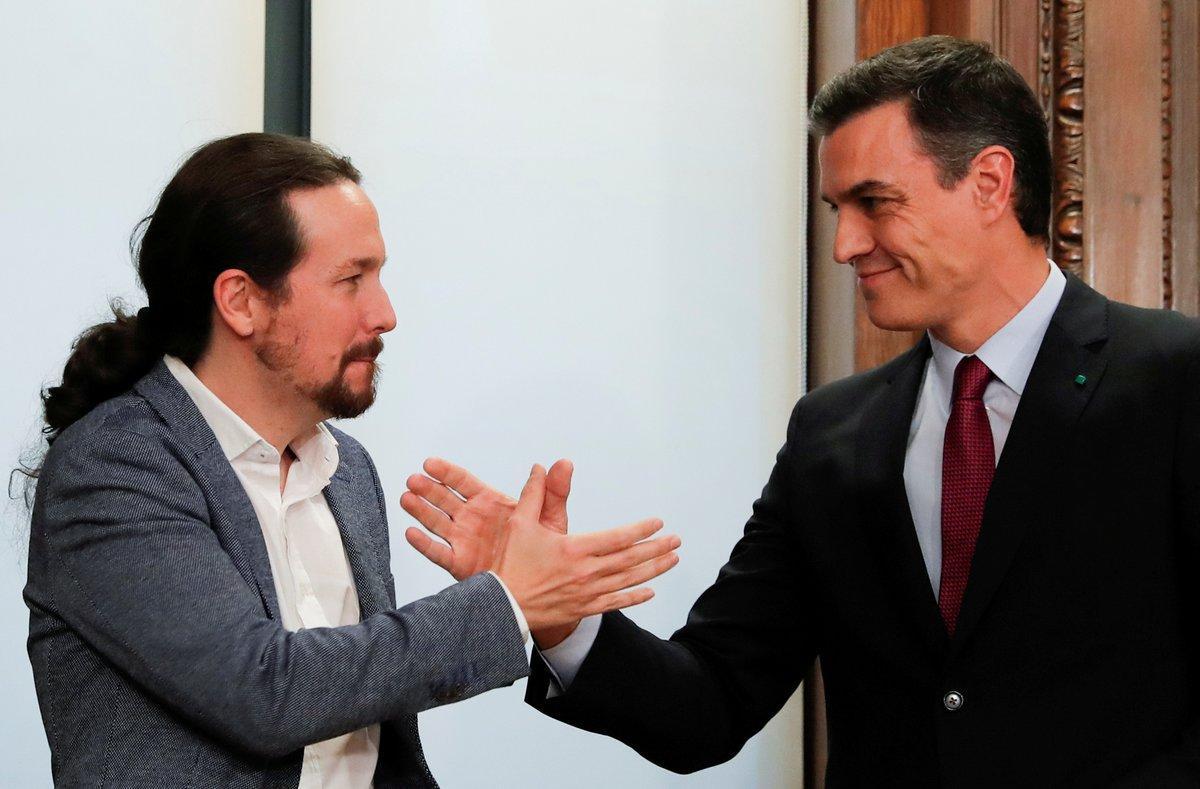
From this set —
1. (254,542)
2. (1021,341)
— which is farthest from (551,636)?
(1021,341)

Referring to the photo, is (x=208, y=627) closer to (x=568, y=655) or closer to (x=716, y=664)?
(x=568, y=655)

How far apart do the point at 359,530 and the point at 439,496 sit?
6.2 inches

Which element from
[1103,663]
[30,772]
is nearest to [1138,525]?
[1103,663]

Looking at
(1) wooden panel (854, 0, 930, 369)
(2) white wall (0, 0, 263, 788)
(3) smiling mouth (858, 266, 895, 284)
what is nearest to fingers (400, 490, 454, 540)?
(3) smiling mouth (858, 266, 895, 284)

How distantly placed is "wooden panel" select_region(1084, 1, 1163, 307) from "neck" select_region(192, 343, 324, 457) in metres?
1.69

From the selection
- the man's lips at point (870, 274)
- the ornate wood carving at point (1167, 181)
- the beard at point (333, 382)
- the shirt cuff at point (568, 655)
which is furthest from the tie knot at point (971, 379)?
the ornate wood carving at point (1167, 181)

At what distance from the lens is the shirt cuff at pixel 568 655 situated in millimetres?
1858

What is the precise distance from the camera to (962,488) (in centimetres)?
179

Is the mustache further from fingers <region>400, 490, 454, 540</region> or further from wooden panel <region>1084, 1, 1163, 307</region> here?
wooden panel <region>1084, 1, 1163, 307</region>

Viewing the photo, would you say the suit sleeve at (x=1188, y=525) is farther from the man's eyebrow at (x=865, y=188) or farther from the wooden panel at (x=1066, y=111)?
the wooden panel at (x=1066, y=111)

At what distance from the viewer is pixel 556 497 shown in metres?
1.75

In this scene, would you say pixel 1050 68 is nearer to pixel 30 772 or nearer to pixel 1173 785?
pixel 1173 785

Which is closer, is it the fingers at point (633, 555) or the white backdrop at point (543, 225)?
the fingers at point (633, 555)

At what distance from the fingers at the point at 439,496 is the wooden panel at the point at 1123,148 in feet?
5.04
